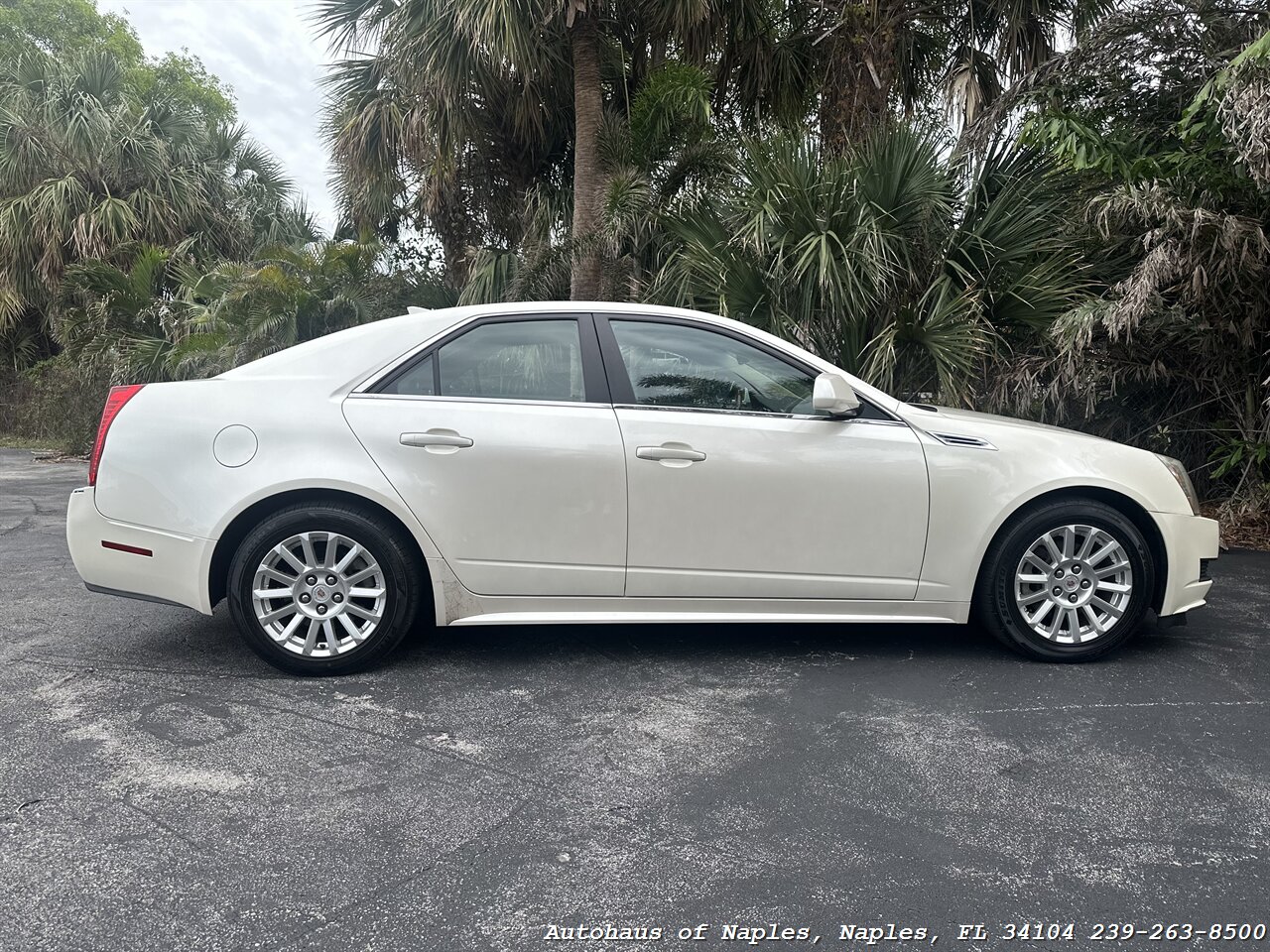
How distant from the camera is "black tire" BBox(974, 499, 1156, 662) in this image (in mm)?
4410

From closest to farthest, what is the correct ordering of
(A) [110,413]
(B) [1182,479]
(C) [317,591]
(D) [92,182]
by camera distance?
(C) [317,591] < (A) [110,413] < (B) [1182,479] < (D) [92,182]

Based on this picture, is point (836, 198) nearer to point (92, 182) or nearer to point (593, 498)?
point (593, 498)

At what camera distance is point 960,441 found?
441 centimetres

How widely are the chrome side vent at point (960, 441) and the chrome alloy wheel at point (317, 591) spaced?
2.41 m

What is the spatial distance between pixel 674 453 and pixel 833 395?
0.69 m

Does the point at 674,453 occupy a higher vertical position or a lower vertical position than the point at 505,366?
lower

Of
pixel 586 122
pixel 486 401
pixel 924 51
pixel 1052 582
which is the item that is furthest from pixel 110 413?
pixel 924 51

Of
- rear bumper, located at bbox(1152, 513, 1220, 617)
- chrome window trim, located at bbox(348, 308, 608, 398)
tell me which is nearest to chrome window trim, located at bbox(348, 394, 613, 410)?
chrome window trim, located at bbox(348, 308, 608, 398)

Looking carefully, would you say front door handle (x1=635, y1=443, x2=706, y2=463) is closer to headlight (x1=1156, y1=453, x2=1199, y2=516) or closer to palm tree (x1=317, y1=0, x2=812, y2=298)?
headlight (x1=1156, y1=453, x2=1199, y2=516)

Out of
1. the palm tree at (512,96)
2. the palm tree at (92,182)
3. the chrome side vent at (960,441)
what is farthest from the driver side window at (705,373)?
the palm tree at (92,182)

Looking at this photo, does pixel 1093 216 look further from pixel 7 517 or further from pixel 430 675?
pixel 7 517

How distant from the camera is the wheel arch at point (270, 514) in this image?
4.21m

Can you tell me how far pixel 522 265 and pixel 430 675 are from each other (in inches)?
289

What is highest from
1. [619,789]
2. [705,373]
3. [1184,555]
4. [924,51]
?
[924,51]
